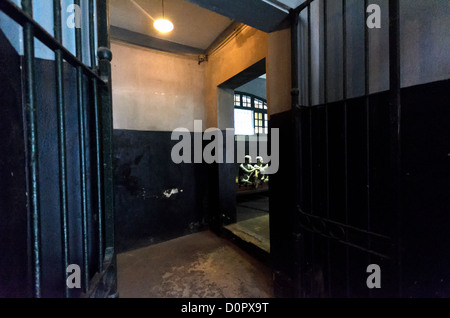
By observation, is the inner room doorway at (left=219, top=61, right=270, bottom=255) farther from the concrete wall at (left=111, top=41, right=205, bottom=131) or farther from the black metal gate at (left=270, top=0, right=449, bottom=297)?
the black metal gate at (left=270, top=0, right=449, bottom=297)

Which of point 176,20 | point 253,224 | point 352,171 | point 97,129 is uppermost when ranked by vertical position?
point 176,20

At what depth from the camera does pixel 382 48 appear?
1.34 m

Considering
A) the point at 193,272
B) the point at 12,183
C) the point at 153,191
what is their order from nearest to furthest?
the point at 12,183, the point at 193,272, the point at 153,191

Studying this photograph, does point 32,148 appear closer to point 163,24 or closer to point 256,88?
point 163,24

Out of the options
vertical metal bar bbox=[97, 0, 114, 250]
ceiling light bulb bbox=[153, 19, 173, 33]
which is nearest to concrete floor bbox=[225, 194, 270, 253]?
vertical metal bar bbox=[97, 0, 114, 250]

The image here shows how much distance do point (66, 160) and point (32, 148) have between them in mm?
205

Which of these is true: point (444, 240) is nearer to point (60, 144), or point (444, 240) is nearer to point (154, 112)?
point (60, 144)

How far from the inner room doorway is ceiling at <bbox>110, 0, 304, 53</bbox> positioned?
840 mm

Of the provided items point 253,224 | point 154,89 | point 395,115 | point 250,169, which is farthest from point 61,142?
point 250,169

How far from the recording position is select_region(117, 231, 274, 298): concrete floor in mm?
2055

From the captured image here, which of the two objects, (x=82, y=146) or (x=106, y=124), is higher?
(x=106, y=124)

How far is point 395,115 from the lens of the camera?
113 centimetres

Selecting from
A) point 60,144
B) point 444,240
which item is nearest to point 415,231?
point 444,240

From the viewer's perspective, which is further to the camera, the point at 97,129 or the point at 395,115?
the point at 395,115
